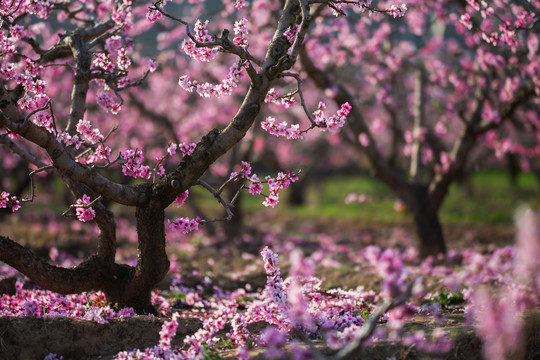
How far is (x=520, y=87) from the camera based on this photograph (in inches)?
353

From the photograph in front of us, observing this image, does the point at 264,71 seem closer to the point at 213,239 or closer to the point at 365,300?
the point at 365,300

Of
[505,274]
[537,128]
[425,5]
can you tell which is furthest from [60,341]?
[537,128]

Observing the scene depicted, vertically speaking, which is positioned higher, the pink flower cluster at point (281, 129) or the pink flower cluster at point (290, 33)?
the pink flower cluster at point (290, 33)

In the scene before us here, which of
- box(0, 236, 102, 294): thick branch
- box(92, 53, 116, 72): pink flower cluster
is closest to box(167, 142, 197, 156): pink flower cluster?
box(92, 53, 116, 72): pink flower cluster

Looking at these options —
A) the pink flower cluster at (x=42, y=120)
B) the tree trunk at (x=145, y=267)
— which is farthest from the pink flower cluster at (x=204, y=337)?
the pink flower cluster at (x=42, y=120)

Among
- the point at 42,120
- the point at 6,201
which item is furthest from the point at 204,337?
the point at 42,120

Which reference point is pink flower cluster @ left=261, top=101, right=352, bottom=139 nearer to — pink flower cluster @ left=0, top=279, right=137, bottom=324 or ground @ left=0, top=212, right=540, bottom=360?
ground @ left=0, top=212, right=540, bottom=360

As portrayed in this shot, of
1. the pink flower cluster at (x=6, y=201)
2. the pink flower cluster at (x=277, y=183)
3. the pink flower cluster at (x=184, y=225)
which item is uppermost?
the pink flower cluster at (x=6, y=201)

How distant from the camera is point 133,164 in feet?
17.0

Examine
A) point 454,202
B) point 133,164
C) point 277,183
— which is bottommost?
point 277,183

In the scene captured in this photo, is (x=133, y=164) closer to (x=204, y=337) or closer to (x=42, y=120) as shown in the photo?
(x=42, y=120)

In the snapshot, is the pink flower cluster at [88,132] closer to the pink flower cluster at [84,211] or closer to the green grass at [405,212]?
the pink flower cluster at [84,211]

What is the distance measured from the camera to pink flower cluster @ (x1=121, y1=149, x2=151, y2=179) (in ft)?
17.0

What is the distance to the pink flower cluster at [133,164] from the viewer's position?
17.0 ft
